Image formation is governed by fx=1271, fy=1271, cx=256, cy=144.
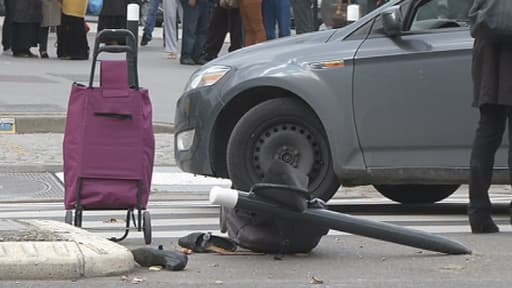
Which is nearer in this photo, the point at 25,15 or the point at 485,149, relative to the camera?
the point at 485,149

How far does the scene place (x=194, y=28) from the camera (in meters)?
20.3

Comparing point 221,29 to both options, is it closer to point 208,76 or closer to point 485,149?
point 208,76

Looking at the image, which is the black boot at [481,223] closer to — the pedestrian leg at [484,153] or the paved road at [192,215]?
the pedestrian leg at [484,153]

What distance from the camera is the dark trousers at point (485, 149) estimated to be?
7.93 m

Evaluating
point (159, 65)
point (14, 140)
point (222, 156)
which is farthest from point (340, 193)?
point (159, 65)

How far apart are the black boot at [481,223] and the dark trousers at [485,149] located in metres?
0.04

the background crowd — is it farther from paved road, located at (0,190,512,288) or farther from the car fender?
paved road, located at (0,190,512,288)

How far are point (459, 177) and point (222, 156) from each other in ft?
5.90

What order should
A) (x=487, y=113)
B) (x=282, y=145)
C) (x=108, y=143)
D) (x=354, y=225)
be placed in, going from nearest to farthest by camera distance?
1. (x=354, y=225)
2. (x=108, y=143)
3. (x=487, y=113)
4. (x=282, y=145)

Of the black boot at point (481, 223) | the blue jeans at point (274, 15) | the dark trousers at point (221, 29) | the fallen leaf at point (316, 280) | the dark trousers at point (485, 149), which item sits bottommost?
the dark trousers at point (221, 29)

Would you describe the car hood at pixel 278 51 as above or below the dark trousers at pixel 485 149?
above

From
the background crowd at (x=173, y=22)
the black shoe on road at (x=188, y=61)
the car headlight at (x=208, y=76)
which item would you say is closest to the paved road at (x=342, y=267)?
the car headlight at (x=208, y=76)

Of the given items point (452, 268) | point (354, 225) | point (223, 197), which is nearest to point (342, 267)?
point (354, 225)

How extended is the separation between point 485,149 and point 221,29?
13052 millimetres
